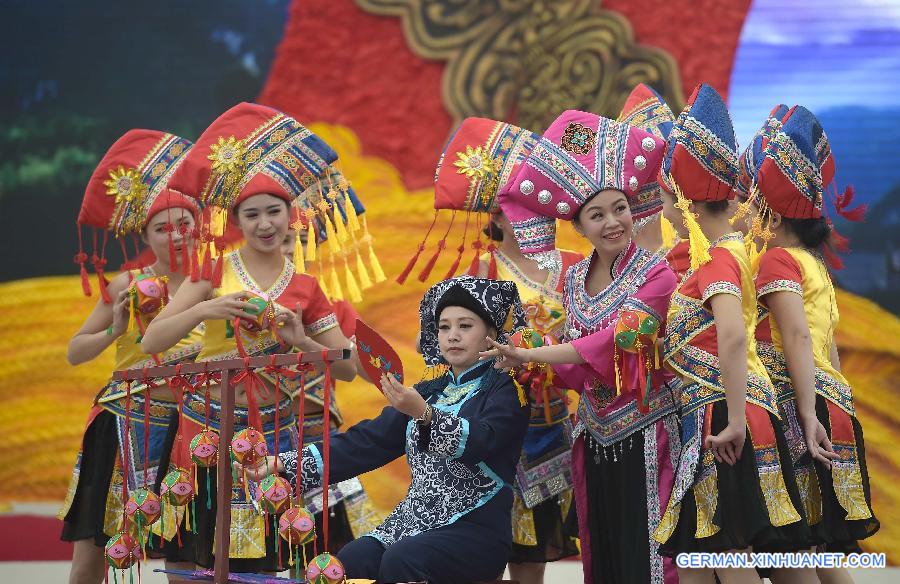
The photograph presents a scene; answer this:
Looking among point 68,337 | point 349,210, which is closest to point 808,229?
point 349,210

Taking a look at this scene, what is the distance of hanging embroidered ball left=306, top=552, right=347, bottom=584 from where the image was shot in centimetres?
273

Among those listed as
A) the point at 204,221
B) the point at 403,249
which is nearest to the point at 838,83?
the point at 403,249

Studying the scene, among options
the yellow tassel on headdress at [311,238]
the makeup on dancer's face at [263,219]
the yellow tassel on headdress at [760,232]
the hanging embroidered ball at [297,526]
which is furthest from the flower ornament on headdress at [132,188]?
the yellow tassel on headdress at [760,232]

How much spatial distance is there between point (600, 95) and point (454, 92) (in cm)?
73

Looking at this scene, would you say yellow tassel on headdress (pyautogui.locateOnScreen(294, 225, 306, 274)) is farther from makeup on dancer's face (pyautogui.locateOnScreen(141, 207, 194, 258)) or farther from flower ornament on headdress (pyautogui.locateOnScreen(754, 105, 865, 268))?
flower ornament on headdress (pyautogui.locateOnScreen(754, 105, 865, 268))

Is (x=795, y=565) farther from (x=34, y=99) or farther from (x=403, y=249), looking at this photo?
(x=34, y=99)

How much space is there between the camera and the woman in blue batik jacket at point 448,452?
3.04 m

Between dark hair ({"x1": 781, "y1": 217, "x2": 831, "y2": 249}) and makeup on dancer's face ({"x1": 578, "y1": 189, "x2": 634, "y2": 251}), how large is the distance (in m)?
0.49

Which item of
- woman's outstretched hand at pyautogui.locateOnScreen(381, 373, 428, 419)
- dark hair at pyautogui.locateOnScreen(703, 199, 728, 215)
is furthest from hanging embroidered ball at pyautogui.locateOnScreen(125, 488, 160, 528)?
dark hair at pyautogui.locateOnScreen(703, 199, 728, 215)

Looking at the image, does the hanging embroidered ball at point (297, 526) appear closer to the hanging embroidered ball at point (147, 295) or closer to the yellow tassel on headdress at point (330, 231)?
the yellow tassel on headdress at point (330, 231)

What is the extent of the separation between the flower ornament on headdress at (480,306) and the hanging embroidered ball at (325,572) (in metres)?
0.86

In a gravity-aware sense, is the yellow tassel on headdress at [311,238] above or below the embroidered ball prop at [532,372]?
above

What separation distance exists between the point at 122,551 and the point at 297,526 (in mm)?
631

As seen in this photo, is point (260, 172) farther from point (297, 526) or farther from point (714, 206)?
point (714, 206)
